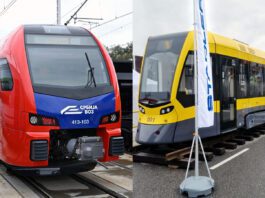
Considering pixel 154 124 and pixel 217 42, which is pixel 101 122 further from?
pixel 217 42

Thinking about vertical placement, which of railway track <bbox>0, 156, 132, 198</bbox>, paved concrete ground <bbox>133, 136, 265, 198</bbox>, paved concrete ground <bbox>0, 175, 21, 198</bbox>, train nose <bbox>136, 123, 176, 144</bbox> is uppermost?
train nose <bbox>136, 123, 176, 144</bbox>

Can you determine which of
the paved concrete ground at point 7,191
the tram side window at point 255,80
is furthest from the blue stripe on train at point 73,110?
the tram side window at point 255,80

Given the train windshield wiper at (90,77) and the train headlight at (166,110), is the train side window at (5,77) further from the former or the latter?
the train headlight at (166,110)

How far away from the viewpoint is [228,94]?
10.5m

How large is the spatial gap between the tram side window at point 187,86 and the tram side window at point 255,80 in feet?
15.0

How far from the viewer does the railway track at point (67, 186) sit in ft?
19.0

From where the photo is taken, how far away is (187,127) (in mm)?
8586

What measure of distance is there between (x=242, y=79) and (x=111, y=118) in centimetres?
687

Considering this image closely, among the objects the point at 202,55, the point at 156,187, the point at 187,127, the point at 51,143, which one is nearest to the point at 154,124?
the point at 187,127

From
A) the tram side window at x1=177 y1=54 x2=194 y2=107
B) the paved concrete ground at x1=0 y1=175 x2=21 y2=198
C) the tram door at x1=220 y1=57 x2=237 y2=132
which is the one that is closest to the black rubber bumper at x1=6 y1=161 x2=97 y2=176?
the paved concrete ground at x1=0 y1=175 x2=21 y2=198

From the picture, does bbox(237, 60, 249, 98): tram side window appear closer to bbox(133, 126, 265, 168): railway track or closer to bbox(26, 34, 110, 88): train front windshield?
bbox(133, 126, 265, 168): railway track

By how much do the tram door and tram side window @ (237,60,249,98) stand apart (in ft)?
1.63

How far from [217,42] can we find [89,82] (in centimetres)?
495

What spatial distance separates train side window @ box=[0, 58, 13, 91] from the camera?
6.02 m
